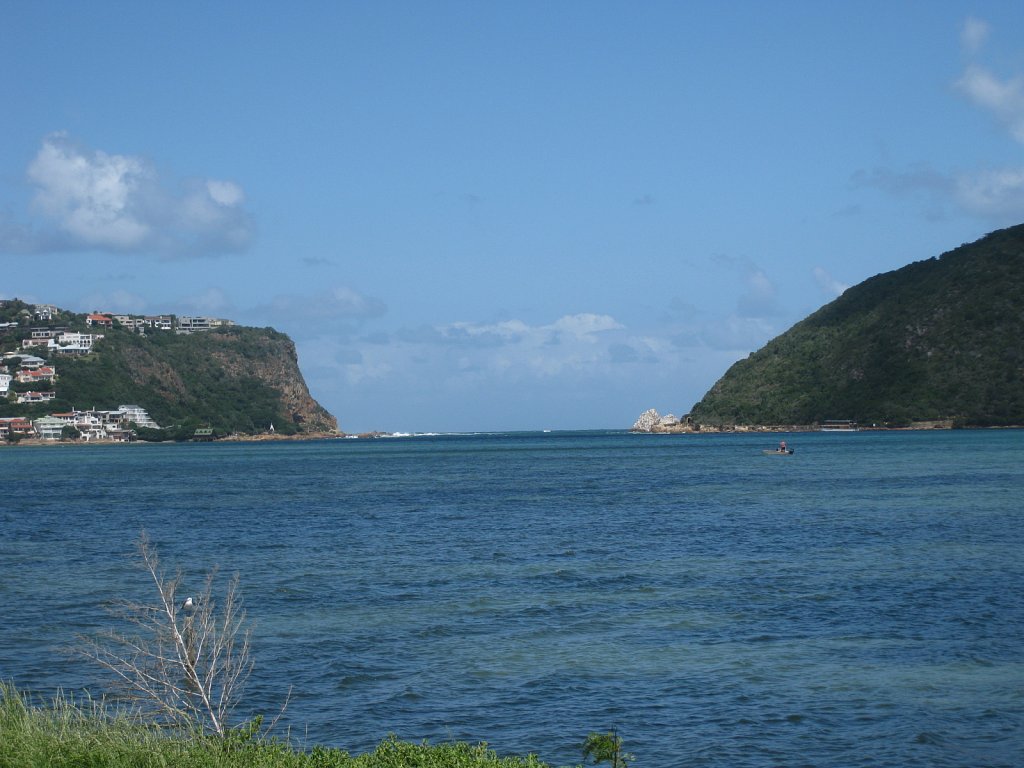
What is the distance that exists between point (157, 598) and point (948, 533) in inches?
1135

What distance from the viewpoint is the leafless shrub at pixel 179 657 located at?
12.8 meters

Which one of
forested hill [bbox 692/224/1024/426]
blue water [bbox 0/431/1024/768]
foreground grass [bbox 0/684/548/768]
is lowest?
blue water [bbox 0/431/1024/768]

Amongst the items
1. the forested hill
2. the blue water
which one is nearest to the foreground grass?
the blue water

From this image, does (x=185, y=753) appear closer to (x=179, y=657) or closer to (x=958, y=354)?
(x=179, y=657)

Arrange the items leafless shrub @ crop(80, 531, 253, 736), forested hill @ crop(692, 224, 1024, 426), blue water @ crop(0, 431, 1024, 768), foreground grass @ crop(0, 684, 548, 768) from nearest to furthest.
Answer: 1. foreground grass @ crop(0, 684, 548, 768)
2. leafless shrub @ crop(80, 531, 253, 736)
3. blue water @ crop(0, 431, 1024, 768)
4. forested hill @ crop(692, 224, 1024, 426)

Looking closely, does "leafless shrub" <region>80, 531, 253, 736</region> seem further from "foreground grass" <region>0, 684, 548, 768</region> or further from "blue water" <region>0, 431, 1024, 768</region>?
"blue water" <region>0, 431, 1024, 768</region>

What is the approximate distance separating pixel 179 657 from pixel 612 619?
1350cm

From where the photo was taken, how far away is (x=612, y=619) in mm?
24219

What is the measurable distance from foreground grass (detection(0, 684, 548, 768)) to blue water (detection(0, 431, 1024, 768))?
3.91m

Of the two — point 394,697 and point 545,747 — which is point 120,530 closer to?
point 394,697

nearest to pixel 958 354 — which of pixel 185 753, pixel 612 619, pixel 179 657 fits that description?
pixel 612 619

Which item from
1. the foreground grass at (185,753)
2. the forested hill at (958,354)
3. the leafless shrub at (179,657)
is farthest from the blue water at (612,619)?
the forested hill at (958,354)

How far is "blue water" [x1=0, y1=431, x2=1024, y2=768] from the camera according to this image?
16.4m

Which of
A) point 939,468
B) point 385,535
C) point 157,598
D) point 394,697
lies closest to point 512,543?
point 385,535
